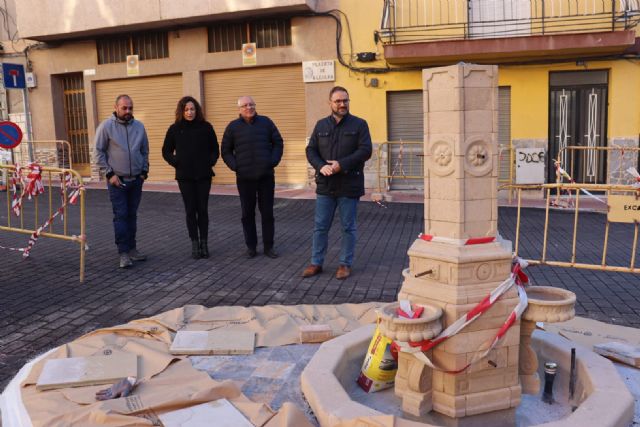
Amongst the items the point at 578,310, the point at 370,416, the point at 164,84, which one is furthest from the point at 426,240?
the point at 164,84

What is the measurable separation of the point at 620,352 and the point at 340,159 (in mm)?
3238

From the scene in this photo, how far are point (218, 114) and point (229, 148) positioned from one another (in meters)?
9.58

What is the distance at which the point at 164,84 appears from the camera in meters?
17.2

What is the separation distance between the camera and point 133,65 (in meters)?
17.3

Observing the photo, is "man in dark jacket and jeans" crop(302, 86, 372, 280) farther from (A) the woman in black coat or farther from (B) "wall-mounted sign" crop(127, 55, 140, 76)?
(B) "wall-mounted sign" crop(127, 55, 140, 76)

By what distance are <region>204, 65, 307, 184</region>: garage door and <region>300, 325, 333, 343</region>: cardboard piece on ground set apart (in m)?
11.7

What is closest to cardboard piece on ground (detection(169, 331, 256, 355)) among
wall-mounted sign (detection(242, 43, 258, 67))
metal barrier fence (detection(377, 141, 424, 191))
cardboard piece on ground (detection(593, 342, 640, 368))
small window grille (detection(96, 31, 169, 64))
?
cardboard piece on ground (detection(593, 342, 640, 368))

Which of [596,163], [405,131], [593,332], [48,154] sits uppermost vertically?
[405,131]

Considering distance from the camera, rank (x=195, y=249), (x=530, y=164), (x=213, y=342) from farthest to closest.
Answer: (x=530, y=164) → (x=195, y=249) → (x=213, y=342)

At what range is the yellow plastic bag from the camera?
12.1 ft

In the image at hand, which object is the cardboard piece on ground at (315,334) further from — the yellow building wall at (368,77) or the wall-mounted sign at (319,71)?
the wall-mounted sign at (319,71)

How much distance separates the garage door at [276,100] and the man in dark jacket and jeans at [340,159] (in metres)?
9.55

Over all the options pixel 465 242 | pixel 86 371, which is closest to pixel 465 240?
pixel 465 242

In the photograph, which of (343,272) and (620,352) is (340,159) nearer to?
(343,272)
